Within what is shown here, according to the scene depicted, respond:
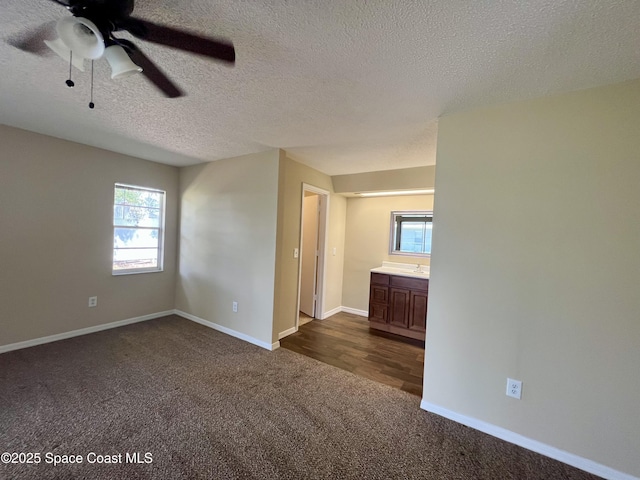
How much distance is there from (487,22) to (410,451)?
2496 mm

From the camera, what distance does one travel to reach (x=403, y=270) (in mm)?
4172

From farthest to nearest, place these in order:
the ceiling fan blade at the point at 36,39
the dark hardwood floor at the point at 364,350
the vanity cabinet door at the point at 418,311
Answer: the vanity cabinet door at the point at 418,311
the dark hardwood floor at the point at 364,350
the ceiling fan blade at the point at 36,39

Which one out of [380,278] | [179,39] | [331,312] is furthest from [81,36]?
[331,312]

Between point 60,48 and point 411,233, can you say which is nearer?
point 60,48

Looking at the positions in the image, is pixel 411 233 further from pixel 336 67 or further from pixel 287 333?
pixel 336 67

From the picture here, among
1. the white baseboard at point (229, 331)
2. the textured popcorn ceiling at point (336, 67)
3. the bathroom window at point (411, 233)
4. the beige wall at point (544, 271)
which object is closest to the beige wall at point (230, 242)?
the white baseboard at point (229, 331)

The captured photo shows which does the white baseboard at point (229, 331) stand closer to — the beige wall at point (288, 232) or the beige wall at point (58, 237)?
the beige wall at point (288, 232)

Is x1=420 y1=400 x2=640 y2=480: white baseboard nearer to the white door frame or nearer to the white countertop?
the white countertop

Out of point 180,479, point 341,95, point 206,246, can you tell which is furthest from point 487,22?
point 206,246

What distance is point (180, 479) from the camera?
146 centimetres

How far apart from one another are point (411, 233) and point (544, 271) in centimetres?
259

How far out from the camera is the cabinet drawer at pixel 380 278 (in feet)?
12.9

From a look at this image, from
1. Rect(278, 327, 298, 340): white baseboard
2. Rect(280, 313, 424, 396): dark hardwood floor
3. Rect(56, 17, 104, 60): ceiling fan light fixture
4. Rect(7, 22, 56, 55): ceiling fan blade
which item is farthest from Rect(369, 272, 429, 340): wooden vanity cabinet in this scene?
Rect(7, 22, 56, 55): ceiling fan blade

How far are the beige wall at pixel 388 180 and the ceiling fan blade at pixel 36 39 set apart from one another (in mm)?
3376
